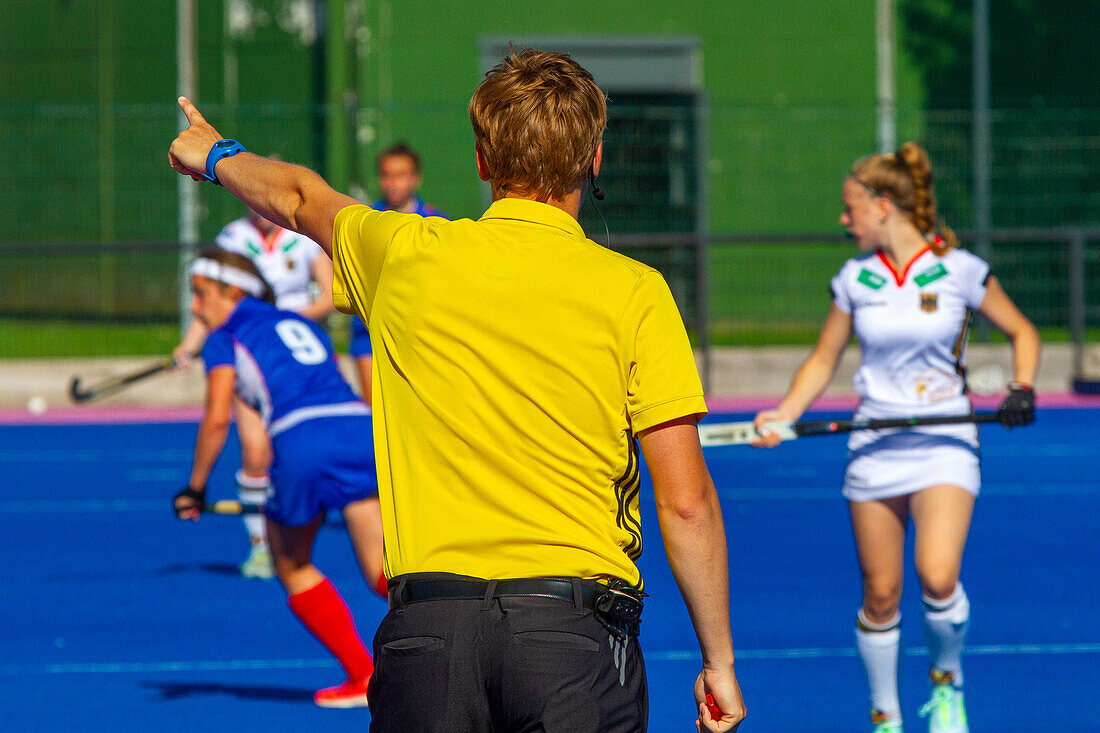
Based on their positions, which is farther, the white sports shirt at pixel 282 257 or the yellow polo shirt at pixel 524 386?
the white sports shirt at pixel 282 257

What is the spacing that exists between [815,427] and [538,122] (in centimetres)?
306

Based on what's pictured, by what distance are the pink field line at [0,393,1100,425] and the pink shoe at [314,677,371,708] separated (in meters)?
8.84

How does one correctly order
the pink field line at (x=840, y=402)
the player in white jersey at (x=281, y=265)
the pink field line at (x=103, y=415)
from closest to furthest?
the player in white jersey at (x=281, y=265) < the pink field line at (x=103, y=415) < the pink field line at (x=840, y=402)

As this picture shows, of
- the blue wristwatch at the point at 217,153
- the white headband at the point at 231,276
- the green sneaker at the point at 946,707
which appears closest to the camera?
the blue wristwatch at the point at 217,153

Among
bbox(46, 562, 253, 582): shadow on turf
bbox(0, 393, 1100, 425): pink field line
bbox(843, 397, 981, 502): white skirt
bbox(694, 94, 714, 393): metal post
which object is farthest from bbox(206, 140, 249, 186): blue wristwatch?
bbox(694, 94, 714, 393): metal post

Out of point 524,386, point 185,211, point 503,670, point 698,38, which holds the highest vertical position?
point 698,38

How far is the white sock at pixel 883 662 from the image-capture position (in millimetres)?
4504

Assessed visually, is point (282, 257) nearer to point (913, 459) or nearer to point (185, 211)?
point (913, 459)

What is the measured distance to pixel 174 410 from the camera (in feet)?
46.9

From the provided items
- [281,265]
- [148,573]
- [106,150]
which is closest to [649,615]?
[148,573]

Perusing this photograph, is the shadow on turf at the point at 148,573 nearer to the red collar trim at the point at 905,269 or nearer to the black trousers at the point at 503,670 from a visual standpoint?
the red collar trim at the point at 905,269

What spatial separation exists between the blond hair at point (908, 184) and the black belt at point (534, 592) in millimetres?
2778

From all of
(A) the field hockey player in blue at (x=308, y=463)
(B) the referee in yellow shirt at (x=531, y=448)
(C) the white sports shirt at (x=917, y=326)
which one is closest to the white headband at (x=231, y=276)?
(A) the field hockey player in blue at (x=308, y=463)

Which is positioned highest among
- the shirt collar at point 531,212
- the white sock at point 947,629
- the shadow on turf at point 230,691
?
the shirt collar at point 531,212
